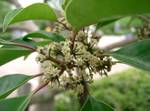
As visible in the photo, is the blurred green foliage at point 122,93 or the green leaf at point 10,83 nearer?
the green leaf at point 10,83

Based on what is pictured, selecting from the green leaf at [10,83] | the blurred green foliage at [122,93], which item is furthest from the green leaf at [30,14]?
the blurred green foliage at [122,93]

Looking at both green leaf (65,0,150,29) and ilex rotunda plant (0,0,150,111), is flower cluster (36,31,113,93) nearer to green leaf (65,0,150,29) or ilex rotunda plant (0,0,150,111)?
ilex rotunda plant (0,0,150,111)

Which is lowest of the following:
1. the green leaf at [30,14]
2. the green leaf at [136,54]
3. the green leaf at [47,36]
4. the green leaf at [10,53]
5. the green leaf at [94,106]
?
the green leaf at [94,106]

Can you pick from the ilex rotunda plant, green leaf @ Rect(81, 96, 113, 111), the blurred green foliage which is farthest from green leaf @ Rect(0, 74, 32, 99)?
the blurred green foliage

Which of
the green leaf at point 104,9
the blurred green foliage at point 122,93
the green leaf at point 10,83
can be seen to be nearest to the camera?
the green leaf at point 104,9

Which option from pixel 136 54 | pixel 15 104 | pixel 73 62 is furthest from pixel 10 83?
pixel 136 54

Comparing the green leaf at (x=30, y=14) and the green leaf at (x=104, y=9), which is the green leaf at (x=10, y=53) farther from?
the green leaf at (x=104, y=9)
